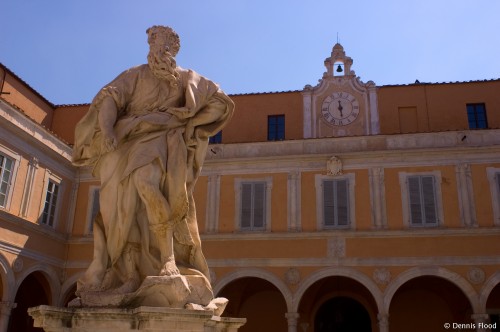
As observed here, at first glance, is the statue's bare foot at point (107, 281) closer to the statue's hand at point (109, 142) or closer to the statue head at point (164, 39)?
the statue's hand at point (109, 142)

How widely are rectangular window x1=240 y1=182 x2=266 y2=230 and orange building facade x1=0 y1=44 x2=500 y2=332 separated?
0.04m

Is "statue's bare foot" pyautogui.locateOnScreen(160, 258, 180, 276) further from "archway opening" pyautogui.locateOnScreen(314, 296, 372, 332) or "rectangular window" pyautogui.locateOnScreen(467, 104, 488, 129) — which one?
"rectangular window" pyautogui.locateOnScreen(467, 104, 488, 129)

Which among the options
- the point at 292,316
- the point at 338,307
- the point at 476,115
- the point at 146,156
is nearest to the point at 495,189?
the point at 476,115

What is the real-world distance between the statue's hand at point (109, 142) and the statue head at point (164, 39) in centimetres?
78

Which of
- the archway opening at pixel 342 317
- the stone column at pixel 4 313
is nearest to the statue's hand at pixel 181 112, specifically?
the stone column at pixel 4 313

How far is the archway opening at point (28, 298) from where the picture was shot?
19750 millimetres

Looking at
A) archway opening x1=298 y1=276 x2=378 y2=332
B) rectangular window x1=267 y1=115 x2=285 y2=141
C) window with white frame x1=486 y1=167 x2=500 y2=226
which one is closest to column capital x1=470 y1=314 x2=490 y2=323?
window with white frame x1=486 y1=167 x2=500 y2=226

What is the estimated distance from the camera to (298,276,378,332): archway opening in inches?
803

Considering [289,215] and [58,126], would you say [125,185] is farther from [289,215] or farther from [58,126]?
[58,126]

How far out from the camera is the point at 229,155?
20625mm

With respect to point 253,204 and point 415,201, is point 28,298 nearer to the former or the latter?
point 253,204

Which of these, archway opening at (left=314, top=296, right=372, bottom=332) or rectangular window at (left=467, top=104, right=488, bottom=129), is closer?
archway opening at (left=314, top=296, right=372, bottom=332)

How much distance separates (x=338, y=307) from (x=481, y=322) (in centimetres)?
524

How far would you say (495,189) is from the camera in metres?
→ 18.3
